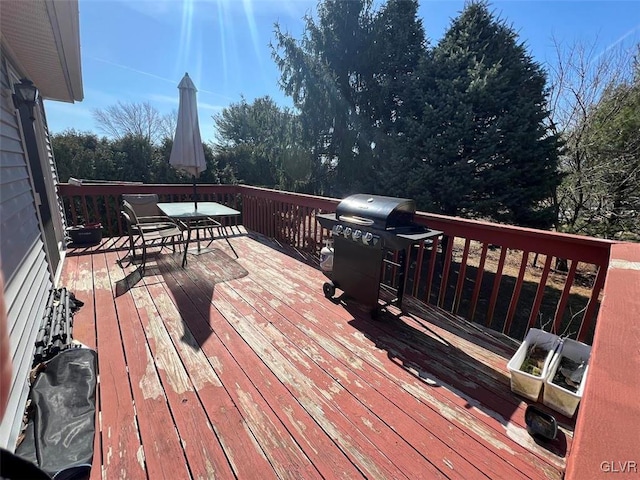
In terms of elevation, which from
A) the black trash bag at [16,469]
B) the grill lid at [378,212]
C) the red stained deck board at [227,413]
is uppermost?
the grill lid at [378,212]

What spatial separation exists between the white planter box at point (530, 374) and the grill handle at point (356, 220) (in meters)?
1.36

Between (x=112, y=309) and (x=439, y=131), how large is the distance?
6877mm

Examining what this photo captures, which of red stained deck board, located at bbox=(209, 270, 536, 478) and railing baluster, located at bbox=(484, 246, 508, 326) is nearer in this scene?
red stained deck board, located at bbox=(209, 270, 536, 478)

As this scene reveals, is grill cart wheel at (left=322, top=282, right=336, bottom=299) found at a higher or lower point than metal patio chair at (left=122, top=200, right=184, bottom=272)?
lower

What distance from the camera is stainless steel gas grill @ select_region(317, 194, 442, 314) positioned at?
2.32 m

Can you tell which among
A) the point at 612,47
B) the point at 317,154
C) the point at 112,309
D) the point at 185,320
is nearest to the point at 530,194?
the point at 612,47

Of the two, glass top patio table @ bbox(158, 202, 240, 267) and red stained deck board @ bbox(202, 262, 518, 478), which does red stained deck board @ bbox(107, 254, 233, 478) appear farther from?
glass top patio table @ bbox(158, 202, 240, 267)

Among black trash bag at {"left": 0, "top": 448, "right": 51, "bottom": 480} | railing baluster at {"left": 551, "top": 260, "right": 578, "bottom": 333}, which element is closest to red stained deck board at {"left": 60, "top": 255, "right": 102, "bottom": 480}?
black trash bag at {"left": 0, "top": 448, "right": 51, "bottom": 480}

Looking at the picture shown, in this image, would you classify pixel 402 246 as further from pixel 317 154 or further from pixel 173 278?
pixel 317 154

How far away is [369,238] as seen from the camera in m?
2.39

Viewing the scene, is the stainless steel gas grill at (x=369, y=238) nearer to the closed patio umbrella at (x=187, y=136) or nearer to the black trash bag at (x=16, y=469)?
the black trash bag at (x=16, y=469)

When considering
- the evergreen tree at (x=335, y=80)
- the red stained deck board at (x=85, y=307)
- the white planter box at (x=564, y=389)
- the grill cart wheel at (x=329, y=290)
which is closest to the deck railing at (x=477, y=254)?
the white planter box at (x=564, y=389)

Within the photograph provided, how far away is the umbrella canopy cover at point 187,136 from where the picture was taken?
153 inches

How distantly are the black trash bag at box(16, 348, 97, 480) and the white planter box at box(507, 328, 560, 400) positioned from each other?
90.9 inches
